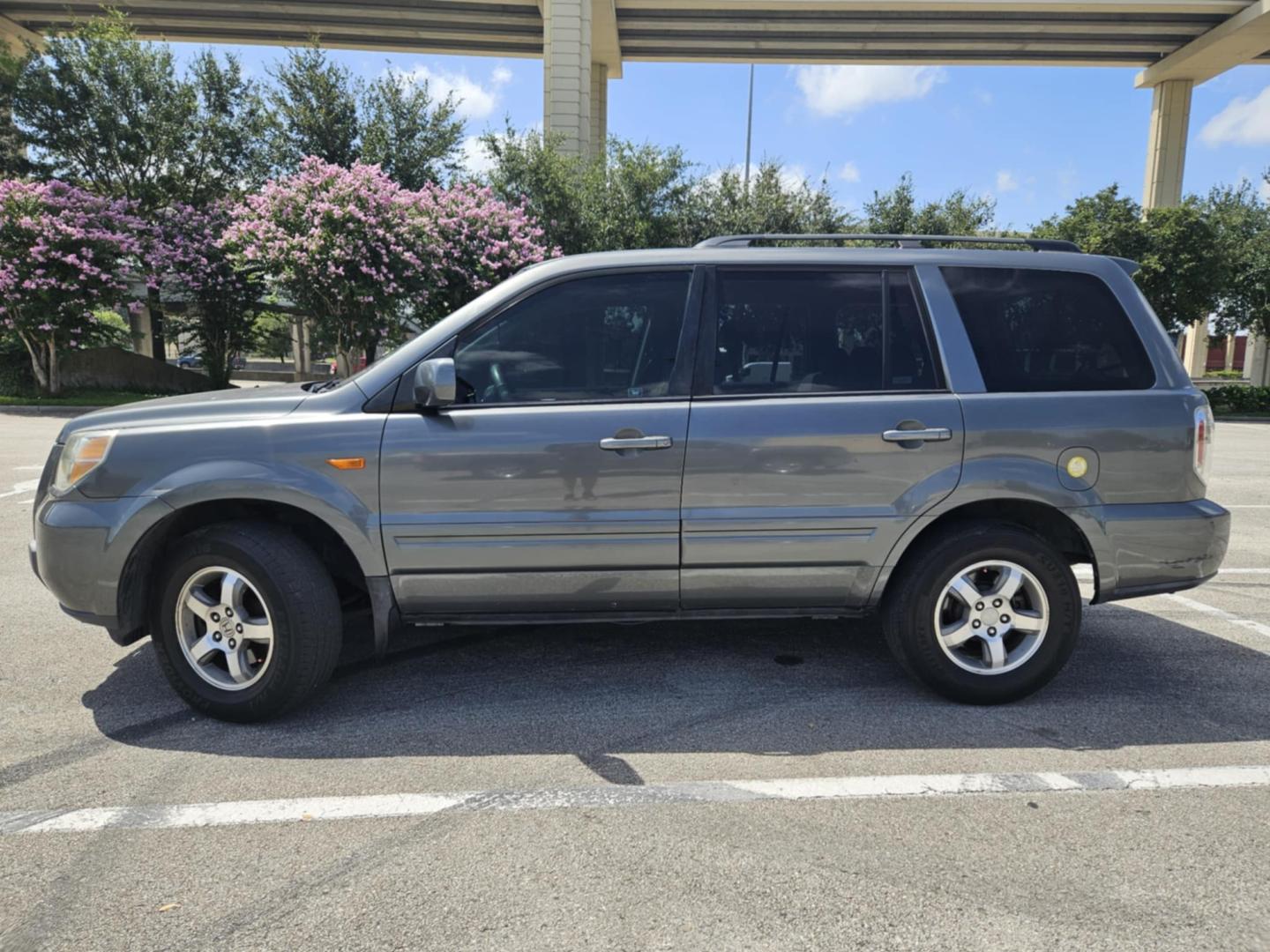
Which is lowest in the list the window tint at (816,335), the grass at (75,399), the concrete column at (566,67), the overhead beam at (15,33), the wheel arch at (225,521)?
the grass at (75,399)

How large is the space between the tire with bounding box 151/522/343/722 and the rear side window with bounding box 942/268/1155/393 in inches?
122

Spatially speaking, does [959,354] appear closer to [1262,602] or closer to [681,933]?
[681,933]

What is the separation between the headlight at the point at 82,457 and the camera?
3.54 meters

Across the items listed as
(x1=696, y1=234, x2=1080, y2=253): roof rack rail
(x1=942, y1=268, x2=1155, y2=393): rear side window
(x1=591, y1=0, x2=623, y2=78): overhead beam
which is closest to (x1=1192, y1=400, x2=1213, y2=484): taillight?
(x1=942, y1=268, x2=1155, y2=393): rear side window

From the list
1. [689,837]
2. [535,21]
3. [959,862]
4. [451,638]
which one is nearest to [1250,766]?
[959,862]

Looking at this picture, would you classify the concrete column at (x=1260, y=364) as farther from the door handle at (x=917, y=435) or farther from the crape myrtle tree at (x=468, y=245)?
the door handle at (x=917, y=435)

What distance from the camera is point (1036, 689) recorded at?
3.83 meters

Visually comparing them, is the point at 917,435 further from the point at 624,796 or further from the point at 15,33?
the point at 15,33

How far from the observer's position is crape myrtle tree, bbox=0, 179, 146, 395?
1995 centimetres

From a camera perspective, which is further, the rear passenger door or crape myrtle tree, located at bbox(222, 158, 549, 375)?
crape myrtle tree, located at bbox(222, 158, 549, 375)

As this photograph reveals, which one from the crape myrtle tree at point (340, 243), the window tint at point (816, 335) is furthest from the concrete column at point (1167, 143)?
the window tint at point (816, 335)

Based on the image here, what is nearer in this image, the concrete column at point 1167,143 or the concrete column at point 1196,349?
the concrete column at point 1167,143

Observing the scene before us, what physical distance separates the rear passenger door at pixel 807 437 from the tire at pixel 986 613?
0.21 metres

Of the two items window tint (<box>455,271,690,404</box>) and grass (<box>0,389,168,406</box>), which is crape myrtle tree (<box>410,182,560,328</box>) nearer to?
grass (<box>0,389,168,406</box>)
